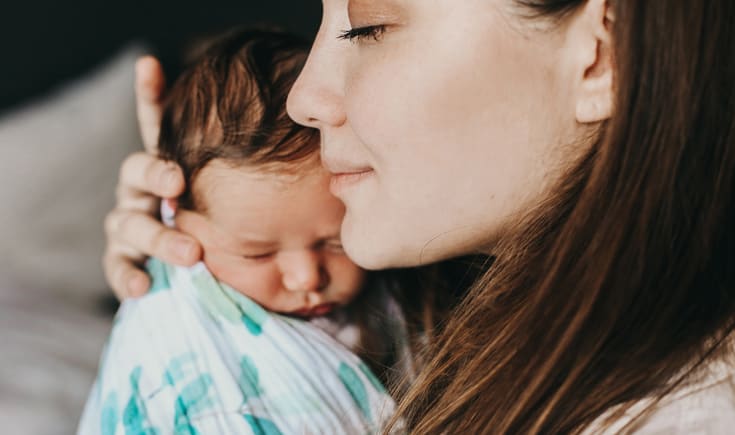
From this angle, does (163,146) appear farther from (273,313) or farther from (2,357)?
(2,357)

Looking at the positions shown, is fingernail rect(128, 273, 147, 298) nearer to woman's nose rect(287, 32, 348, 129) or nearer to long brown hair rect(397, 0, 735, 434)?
woman's nose rect(287, 32, 348, 129)

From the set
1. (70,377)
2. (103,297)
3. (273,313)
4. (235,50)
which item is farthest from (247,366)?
(103,297)

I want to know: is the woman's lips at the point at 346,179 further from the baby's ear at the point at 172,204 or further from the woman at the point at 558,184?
the baby's ear at the point at 172,204

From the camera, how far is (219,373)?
0.96 meters

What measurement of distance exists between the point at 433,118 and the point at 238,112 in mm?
294

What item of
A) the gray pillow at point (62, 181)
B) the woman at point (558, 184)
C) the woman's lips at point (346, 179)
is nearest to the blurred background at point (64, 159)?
the gray pillow at point (62, 181)

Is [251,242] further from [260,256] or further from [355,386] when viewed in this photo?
[355,386]

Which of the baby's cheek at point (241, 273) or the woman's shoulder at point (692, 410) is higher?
the baby's cheek at point (241, 273)

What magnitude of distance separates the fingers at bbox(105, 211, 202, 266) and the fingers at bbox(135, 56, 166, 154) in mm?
108

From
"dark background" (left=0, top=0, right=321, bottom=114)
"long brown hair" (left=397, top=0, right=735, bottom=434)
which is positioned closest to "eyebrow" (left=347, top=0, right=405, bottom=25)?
"long brown hair" (left=397, top=0, right=735, bottom=434)

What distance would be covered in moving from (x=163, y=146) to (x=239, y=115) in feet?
0.52

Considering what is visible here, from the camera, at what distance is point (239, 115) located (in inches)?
39.7

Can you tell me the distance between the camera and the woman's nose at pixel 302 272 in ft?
3.42

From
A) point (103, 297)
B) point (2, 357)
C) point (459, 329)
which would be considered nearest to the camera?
point (459, 329)
